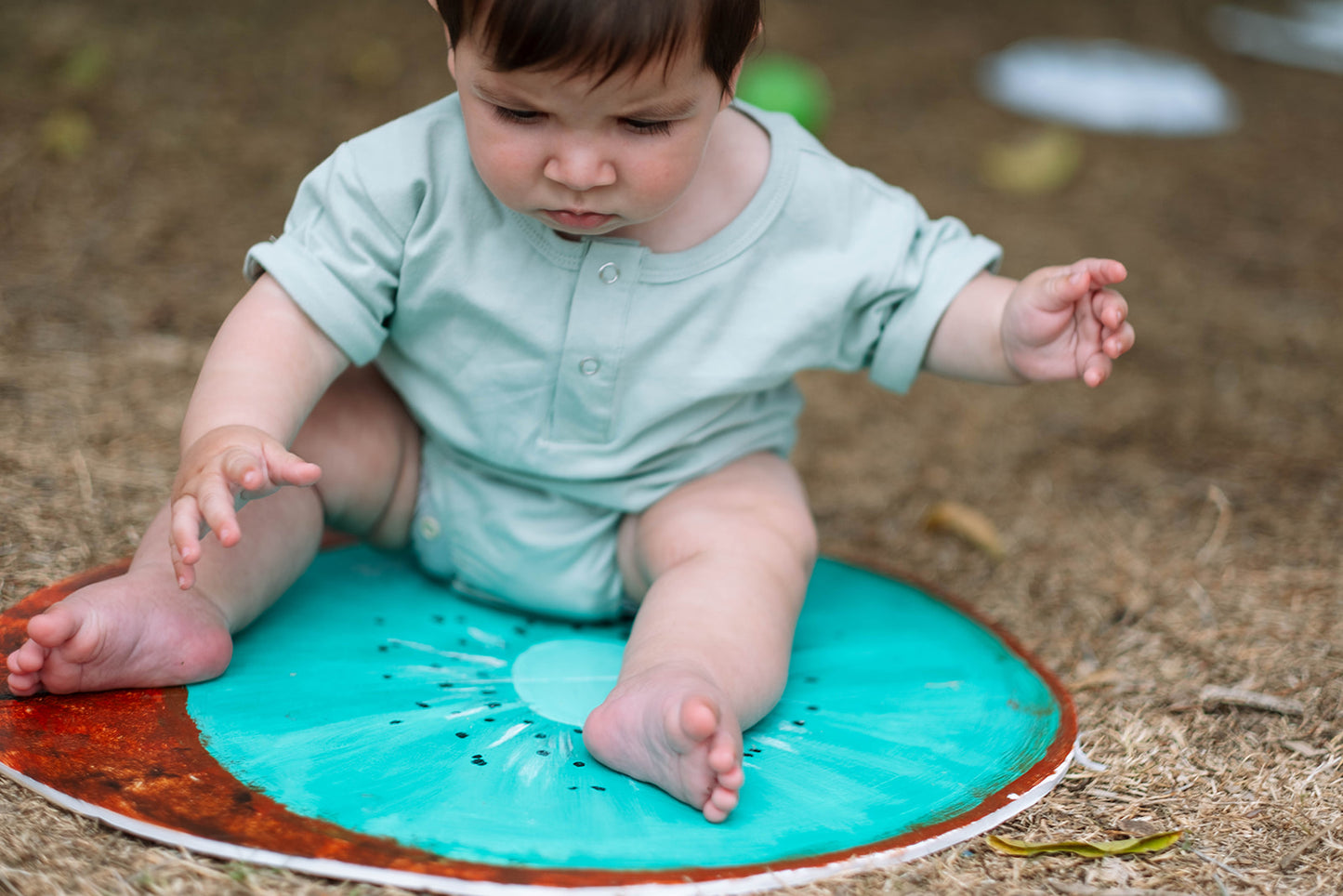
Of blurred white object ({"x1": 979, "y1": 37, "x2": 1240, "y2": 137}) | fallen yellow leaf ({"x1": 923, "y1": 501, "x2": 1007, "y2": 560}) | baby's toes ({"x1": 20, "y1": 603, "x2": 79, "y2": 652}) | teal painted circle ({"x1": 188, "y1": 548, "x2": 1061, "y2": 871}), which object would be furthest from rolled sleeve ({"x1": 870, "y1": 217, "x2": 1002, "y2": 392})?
blurred white object ({"x1": 979, "y1": 37, "x2": 1240, "y2": 137})

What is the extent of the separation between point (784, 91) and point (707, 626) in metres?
2.24

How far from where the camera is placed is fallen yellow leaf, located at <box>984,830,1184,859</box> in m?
1.04

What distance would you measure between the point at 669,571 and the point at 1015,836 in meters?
0.40

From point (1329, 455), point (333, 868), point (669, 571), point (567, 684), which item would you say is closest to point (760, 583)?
point (669, 571)

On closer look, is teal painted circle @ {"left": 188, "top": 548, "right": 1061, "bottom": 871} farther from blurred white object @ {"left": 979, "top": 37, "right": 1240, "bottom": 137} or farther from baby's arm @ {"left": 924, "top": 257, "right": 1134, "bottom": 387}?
blurred white object @ {"left": 979, "top": 37, "right": 1240, "bottom": 137}

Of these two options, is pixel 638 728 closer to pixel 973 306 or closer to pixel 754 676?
pixel 754 676

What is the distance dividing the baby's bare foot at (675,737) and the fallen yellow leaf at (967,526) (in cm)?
88

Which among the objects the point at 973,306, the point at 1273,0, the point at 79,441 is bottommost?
the point at 1273,0

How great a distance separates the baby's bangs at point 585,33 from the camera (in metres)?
1.00

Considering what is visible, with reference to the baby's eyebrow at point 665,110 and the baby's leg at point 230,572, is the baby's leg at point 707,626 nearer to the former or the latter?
the baby's leg at point 230,572

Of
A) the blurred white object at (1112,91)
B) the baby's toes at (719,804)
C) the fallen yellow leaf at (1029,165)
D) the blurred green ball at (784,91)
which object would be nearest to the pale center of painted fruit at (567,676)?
the baby's toes at (719,804)

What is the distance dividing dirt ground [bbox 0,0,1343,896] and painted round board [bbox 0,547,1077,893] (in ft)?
0.12

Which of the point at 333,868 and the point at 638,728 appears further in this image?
the point at 638,728

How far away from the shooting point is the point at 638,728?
103cm
